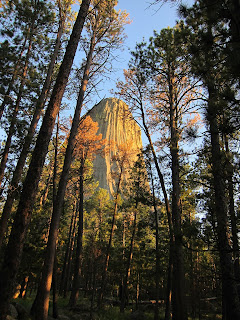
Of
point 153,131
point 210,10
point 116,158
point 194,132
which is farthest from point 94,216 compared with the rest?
point 210,10

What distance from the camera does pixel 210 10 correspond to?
11.9 feet

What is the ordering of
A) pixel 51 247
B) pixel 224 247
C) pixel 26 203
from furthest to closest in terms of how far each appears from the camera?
pixel 51 247 < pixel 224 247 < pixel 26 203

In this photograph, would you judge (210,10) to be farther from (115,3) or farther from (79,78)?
(115,3)

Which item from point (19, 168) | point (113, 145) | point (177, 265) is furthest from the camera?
point (113, 145)

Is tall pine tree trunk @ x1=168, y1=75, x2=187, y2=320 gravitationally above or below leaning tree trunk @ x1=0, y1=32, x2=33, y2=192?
below

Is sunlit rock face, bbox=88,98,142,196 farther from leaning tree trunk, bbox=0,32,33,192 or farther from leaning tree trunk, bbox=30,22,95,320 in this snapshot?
leaning tree trunk, bbox=0,32,33,192

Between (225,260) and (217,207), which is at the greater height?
(217,207)

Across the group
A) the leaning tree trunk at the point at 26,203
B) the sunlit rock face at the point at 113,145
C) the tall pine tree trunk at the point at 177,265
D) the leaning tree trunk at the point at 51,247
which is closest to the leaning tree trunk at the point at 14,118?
the leaning tree trunk at the point at 51,247

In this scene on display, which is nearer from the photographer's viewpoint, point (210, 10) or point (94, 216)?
point (210, 10)

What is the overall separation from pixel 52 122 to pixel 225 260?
5012 mm

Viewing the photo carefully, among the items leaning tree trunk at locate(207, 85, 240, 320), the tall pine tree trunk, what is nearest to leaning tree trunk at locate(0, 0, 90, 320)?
the tall pine tree trunk

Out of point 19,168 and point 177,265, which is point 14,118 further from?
point 177,265

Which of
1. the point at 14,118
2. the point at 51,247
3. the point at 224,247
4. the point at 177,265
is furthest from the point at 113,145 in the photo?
the point at 224,247

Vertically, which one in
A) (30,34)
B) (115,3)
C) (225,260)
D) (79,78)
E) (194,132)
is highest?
(115,3)
